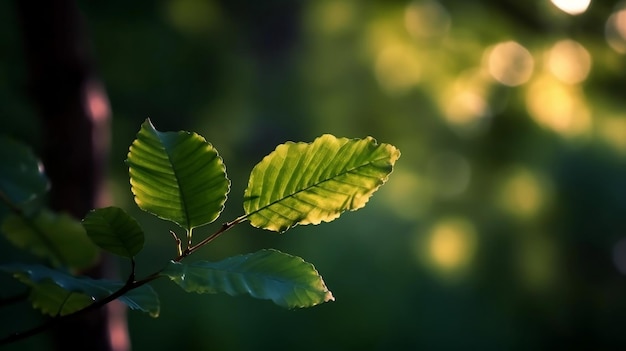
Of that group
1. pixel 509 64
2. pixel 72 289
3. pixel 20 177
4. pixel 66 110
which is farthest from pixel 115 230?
pixel 509 64

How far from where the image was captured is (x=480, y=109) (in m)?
2.21

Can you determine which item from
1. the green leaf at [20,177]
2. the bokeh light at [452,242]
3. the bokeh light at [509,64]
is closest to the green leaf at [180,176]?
the green leaf at [20,177]

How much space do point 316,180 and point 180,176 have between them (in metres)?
0.07

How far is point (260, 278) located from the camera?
392 millimetres

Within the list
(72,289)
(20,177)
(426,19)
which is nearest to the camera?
(72,289)

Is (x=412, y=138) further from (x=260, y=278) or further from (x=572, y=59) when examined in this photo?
(x=260, y=278)

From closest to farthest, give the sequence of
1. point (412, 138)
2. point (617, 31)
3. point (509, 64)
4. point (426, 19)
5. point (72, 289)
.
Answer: point (72, 289)
point (617, 31)
point (509, 64)
point (426, 19)
point (412, 138)

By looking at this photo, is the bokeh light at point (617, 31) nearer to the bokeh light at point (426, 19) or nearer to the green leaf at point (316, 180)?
the bokeh light at point (426, 19)

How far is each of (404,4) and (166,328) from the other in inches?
67.1

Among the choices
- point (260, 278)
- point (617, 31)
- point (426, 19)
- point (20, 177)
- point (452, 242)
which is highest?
point (426, 19)

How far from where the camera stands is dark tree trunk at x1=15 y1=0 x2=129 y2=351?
3.43ft

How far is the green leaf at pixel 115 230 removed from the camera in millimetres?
402

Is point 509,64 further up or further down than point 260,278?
further up

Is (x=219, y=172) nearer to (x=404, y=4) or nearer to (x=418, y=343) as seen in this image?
(x=404, y=4)
